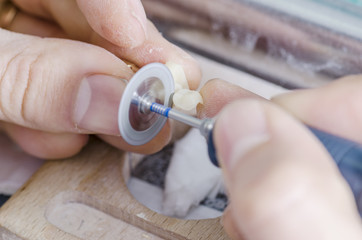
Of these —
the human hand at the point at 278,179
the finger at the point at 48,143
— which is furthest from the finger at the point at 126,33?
the human hand at the point at 278,179

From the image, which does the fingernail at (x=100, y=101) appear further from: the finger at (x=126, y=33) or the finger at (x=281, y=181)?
the finger at (x=281, y=181)

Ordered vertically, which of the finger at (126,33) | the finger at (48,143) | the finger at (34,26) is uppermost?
the finger at (126,33)

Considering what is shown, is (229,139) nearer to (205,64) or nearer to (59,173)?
(59,173)

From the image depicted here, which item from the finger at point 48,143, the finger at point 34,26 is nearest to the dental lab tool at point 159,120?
the finger at point 48,143

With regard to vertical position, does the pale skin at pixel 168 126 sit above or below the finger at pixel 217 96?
above

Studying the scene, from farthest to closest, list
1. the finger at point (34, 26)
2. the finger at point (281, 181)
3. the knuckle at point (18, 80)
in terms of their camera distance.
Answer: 1. the finger at point (34, 26)
2. the knuckle at point (18, 80)
3. the finger at point (281, 181)

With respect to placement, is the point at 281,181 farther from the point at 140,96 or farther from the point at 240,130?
the point at 140,96

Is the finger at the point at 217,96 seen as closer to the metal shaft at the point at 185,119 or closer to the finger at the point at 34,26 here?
→ the metal shaft at the point at 185,119

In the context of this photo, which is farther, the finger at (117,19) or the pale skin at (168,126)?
the finger at (117,19)

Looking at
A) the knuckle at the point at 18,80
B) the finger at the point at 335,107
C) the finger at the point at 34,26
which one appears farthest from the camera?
the finger at the point at 34,26
